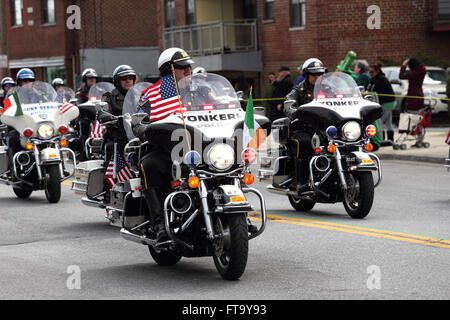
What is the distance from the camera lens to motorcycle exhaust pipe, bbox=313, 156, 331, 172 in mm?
12227

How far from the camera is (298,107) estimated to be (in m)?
12.7

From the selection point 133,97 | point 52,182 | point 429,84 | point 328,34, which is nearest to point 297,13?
point 328,34

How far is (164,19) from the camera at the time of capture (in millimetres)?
41344

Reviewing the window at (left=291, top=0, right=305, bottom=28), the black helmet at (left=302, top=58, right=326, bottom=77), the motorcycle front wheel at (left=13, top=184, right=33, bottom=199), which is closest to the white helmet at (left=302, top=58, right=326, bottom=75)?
the black helmet at (left=302, top=58, right=326, bottom=77)

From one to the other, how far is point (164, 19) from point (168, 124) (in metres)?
33.6

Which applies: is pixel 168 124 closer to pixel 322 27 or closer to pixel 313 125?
pixel 313 125

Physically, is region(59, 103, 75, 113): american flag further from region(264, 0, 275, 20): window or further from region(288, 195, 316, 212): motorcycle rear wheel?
region(264, 0, 275, 20): window

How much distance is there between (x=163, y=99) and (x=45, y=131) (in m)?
6.48

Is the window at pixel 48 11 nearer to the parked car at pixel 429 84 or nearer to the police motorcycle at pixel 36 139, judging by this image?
the parked car at pixel 429 84

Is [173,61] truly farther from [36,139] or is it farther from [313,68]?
[36,139]

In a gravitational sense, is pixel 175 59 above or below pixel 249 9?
below
